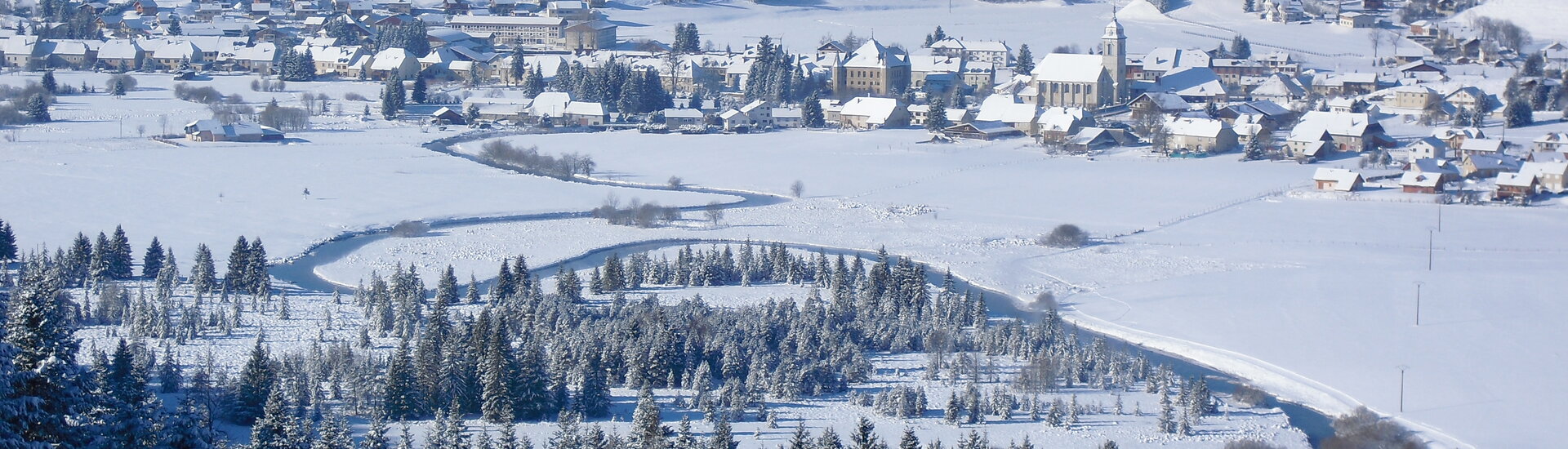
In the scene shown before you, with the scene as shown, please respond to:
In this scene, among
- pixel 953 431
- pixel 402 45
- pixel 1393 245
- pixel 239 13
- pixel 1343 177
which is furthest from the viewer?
pixel 239 13

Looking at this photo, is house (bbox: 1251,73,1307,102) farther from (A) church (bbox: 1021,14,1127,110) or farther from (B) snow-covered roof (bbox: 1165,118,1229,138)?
(B) snow-covered roof (bbox: 1165,118,1229,138)

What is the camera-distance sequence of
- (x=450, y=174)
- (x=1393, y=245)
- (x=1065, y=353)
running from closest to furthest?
(x=1065, y=353)
(x=1393, y=245)
(x=450, y=174)

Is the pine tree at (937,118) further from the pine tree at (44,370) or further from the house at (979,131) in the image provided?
the pine tree at (44,370)

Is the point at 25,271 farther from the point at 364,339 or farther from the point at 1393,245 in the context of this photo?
the point at 1393,245

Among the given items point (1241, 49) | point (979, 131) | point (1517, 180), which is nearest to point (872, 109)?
point (979, 131)

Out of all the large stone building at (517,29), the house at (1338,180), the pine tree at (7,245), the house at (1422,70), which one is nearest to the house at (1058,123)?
the house at (1338,180)

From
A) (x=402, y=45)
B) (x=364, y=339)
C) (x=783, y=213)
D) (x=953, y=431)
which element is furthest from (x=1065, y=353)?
(x=402, y=45)

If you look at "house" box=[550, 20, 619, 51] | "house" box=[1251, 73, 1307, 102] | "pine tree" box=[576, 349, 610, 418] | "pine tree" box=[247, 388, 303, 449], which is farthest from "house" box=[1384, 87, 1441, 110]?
"pine tree" box=[247, 388, 303, 449]
